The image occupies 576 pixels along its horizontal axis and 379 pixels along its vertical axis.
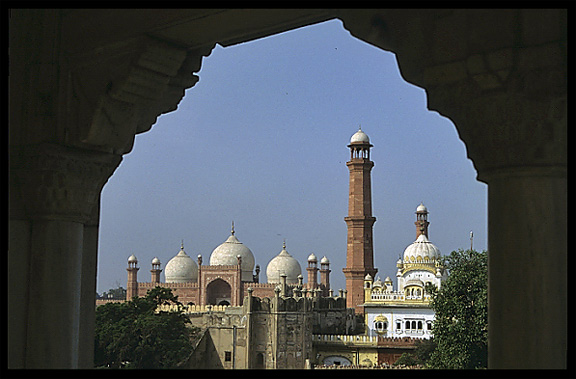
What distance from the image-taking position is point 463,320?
15.9 meters

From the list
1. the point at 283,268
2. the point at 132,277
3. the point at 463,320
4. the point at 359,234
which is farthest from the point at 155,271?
the point at 463,320

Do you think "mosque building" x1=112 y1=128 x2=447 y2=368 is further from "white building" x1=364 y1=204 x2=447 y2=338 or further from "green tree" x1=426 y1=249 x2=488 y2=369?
"green tree" x1=426 y1=249 x2=488 y2=369

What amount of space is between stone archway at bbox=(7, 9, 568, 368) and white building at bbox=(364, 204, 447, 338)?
2622 centimetres

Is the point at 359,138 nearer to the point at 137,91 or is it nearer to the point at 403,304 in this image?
the point at 403,304


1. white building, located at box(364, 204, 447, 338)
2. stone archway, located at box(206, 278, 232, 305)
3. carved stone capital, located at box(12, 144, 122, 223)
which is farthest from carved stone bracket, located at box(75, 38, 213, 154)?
stone archway, located at box(206, 278, 232, 305)

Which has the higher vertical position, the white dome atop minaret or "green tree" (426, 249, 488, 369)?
the white dome atop minaret

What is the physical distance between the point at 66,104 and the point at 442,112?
187 cm

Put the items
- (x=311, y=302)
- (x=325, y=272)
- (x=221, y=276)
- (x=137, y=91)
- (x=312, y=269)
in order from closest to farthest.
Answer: (x=137, y=91), (x=311, y=302), (x=221, y=276), (x=312, y=269), (x=325, y=272)

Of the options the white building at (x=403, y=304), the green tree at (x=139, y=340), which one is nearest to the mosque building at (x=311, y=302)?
the white building at (x=403, y=304)

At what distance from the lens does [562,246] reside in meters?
2.57

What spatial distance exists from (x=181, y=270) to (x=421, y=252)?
13284 millimetres

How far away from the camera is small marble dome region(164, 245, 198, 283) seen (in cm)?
4041

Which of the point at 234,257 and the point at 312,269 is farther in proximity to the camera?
the point at 312,269
